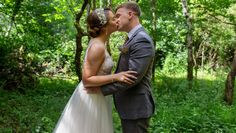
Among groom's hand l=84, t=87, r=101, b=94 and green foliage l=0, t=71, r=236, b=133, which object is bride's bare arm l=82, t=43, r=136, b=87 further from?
green foliage l=0, t=71, r=236, b=133

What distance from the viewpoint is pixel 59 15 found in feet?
47.3

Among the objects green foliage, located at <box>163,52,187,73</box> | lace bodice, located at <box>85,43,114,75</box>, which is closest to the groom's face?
lace bodice, located at <box>85,43,114,75</box>

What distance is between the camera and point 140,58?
122 inches

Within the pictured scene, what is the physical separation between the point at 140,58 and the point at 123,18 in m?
0.37

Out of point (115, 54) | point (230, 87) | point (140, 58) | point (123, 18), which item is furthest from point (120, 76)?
point (115, 54)

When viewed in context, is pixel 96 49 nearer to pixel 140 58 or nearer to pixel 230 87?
pixel 140 58

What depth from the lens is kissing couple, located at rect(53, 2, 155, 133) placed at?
3133mm

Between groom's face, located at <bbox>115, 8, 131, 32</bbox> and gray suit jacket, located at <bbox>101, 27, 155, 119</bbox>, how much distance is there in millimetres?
114

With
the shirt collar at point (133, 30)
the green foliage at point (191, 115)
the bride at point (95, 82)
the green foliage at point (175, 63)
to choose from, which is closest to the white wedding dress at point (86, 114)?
the bride at point (95, 82)

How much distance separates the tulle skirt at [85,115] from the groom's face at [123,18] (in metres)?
0.78

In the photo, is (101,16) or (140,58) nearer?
(140,58)

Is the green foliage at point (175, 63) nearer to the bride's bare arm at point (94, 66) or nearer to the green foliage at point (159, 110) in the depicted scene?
the green foliage at point (159, 110)

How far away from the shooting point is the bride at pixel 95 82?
3.38m

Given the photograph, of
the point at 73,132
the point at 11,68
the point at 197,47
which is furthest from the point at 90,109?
the point at 197,47
